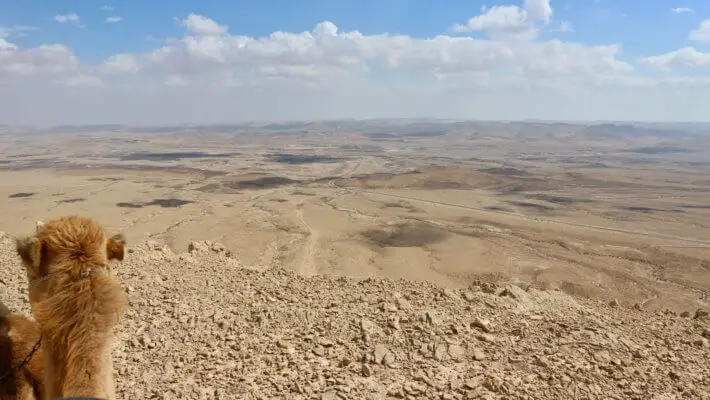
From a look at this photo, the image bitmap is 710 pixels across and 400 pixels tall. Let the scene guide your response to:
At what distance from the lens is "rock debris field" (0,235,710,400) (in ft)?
14.8

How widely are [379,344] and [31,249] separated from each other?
3864mm

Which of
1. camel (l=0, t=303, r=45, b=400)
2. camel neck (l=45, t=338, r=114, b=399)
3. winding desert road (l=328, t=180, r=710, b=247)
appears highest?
camel neck (l=45, t=338, r=114, b=399)

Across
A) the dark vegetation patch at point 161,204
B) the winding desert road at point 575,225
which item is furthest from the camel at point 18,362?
the dark vegetation patch at point 161,204

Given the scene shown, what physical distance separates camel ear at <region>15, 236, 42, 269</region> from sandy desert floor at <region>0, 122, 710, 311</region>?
7499 millimetres

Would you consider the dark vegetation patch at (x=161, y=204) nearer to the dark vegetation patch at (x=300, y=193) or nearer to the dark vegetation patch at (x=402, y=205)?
the dark vegetation patch at (x=300, y=193)

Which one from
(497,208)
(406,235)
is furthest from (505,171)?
(406,235)

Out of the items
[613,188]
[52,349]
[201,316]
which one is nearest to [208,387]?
[201,316]

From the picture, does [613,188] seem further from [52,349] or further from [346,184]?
[52,349]

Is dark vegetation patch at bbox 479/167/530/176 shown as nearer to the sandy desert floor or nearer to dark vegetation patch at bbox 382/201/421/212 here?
the sandy desert floor

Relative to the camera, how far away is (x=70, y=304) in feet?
7.72

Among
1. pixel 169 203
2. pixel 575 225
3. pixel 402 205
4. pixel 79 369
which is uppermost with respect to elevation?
pixel 79 369

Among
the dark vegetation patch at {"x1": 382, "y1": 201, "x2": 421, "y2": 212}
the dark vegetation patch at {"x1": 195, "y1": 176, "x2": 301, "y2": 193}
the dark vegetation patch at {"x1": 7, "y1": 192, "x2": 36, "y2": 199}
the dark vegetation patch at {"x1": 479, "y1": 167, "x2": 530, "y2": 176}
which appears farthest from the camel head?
the dark vegetation patch at {"x1": 479, "y1": 167, "x2": 530, "y2": 176}

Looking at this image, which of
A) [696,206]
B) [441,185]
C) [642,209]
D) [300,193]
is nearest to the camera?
[642,209]

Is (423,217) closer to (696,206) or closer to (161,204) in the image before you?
(161,204)
